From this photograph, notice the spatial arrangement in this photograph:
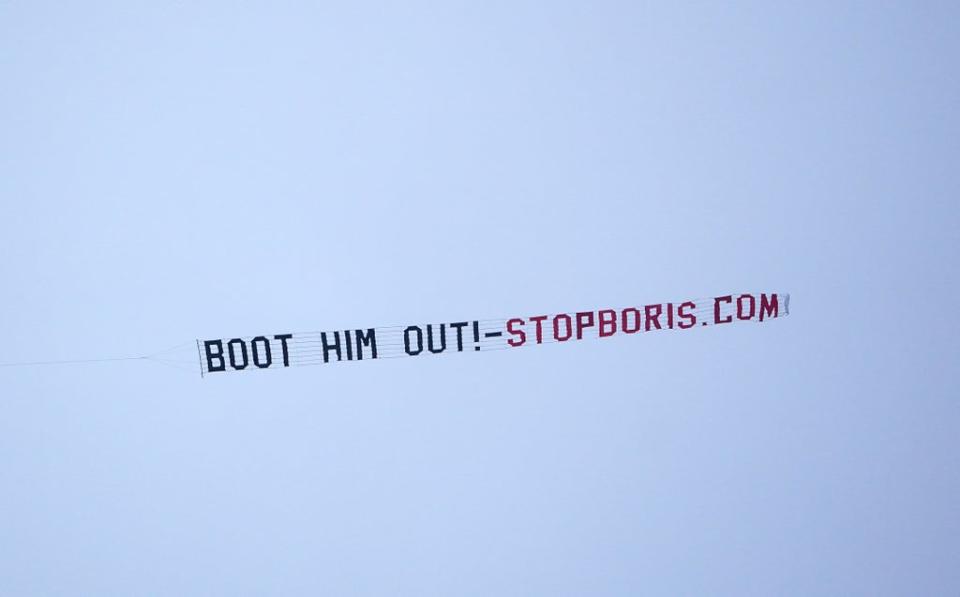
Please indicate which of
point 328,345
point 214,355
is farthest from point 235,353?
point 328,345

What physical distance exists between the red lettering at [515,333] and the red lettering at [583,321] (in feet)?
0.34

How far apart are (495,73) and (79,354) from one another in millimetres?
792

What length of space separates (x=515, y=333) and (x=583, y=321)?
130 mm

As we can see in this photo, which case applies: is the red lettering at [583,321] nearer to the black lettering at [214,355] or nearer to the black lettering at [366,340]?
the black lettering at [366,340]

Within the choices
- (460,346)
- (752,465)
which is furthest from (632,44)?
(752,465)

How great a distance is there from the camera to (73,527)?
91 centimetres

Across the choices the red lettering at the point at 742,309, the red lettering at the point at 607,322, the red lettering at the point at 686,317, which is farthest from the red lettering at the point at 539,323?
the red lettering at the point at 742,309

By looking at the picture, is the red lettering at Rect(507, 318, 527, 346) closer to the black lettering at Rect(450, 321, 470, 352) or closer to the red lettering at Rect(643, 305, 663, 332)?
the black lettering at Rect(450, 321, 470, 352)

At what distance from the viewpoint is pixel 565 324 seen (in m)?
1.02

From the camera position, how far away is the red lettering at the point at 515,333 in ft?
3.26

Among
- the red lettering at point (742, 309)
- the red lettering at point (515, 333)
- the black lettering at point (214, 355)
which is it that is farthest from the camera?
the red lettering at point (742, 309)

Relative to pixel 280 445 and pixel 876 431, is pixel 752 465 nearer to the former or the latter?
pixel 876 431

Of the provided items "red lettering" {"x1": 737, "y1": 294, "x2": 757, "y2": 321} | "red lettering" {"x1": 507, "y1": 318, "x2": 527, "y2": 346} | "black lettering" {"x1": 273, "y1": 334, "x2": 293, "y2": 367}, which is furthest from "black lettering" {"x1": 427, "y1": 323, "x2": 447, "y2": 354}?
"red lettering" {"x1": 737, "y1": 294, "x2": 757, "y2": 321}

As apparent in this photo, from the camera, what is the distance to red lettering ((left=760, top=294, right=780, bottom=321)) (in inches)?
43.9
